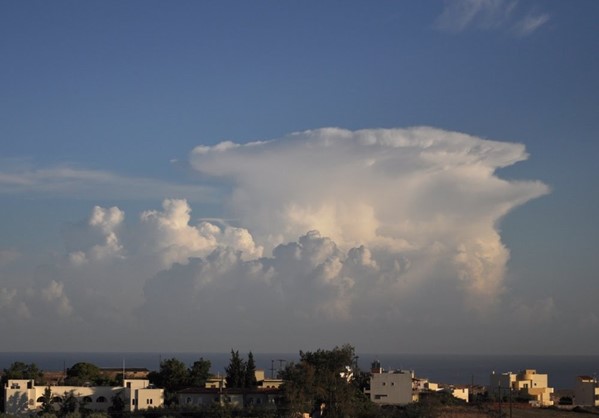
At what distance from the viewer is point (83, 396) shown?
79.4 meters

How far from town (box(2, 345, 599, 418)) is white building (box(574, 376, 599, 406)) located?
4953mm

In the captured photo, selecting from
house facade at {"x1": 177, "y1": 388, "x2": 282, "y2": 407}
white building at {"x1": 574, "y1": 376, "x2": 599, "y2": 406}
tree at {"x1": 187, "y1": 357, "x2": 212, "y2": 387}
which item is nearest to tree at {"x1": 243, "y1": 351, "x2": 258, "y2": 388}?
tree at {"x1": 187, "y1": 357, "x2": 212, "y2": 387}

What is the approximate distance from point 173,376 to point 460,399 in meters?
26.9

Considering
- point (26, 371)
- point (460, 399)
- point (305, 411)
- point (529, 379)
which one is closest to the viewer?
point (305, 411)

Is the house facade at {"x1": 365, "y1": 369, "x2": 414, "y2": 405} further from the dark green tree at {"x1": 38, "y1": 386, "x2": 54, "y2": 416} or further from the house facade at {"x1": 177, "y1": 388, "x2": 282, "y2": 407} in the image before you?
the dark green tree at {"x1": 38, "y1": 386, "x2": 54, "y2": 416}

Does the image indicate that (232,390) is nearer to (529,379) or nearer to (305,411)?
(305,411)

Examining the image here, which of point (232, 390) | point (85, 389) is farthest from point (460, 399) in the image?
point (85, 389)

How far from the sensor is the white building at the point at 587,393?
315ft

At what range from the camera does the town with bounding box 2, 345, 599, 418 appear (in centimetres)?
7319

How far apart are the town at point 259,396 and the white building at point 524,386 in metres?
3.50

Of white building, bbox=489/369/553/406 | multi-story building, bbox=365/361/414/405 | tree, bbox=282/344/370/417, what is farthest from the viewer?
white building, bbox=489/369/553/406

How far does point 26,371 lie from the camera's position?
92812 millimetres

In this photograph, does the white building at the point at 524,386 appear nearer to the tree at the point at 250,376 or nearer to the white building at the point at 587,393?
the white building at the point at 587,393

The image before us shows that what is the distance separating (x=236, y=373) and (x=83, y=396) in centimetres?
1562
